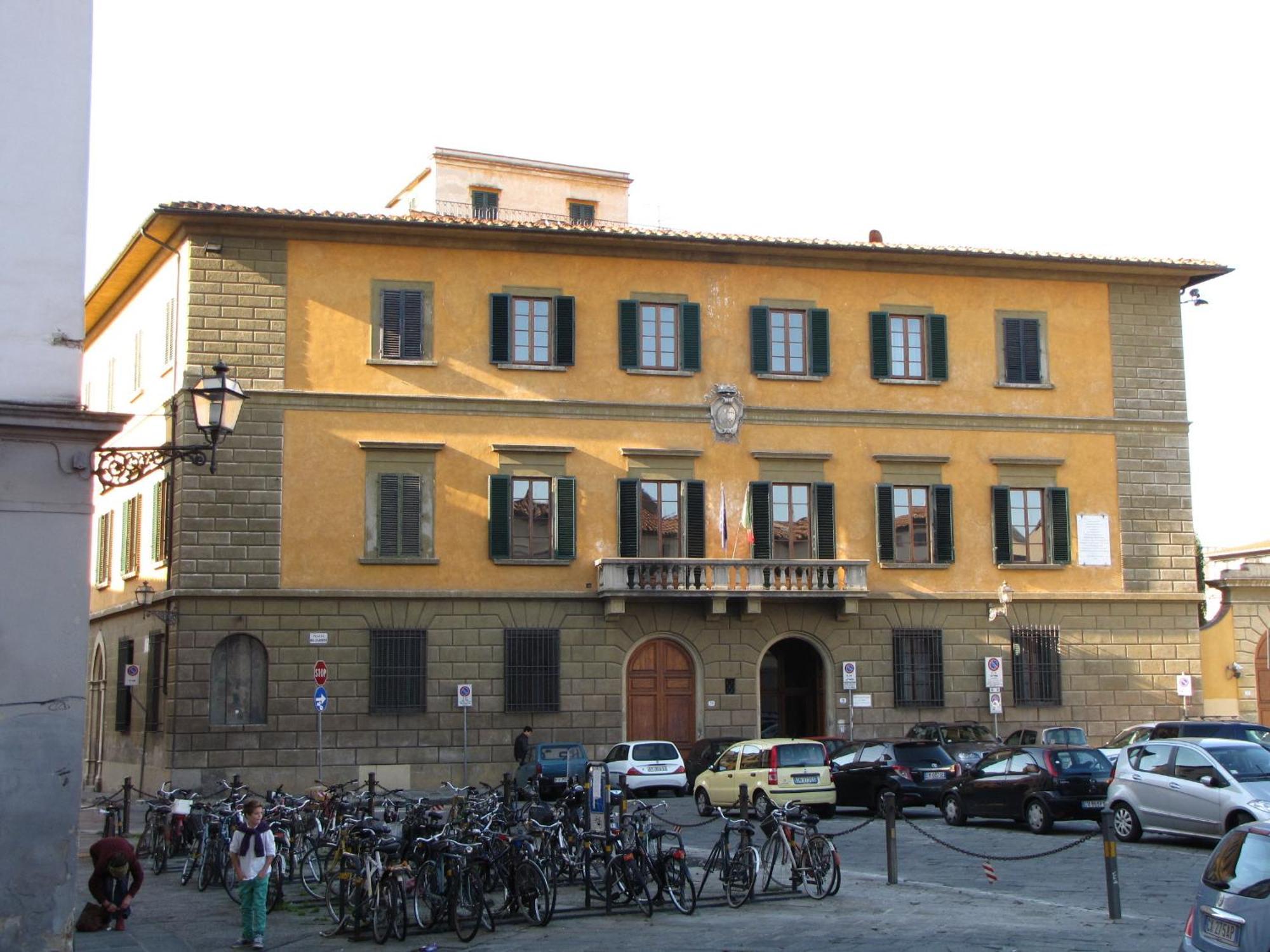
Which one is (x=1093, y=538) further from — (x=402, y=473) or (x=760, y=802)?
(x=402, y=473)

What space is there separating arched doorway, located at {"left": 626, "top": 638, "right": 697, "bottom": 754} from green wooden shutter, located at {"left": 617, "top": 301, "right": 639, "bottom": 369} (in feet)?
20.8

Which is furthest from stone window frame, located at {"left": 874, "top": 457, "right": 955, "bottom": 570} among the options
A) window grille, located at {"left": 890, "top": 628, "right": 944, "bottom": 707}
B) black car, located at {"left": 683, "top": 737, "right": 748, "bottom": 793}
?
black car, located at {"left": 683, "top": 737, "right": 748, "bottom": 793}

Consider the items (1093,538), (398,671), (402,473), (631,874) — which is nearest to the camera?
(631,874)

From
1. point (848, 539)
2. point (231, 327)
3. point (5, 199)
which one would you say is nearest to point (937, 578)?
point (848, 539)

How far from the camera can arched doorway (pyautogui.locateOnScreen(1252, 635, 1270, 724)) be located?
3966 centimetres

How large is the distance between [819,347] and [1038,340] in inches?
222

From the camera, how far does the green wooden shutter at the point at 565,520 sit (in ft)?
115

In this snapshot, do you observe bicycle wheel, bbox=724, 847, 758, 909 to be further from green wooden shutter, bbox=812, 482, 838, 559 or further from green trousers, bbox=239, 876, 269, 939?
green wooden shutter, bbox=812, 482, 838, 559

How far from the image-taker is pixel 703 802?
28688mm

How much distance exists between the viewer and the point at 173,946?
15016mm

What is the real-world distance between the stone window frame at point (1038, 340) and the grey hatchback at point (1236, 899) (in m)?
28.5

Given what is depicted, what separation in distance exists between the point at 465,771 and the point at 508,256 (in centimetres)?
1151

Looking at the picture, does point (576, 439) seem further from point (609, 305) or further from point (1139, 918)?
point (1139, 918)

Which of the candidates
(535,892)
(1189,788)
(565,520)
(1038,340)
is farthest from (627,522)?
(535,892)
